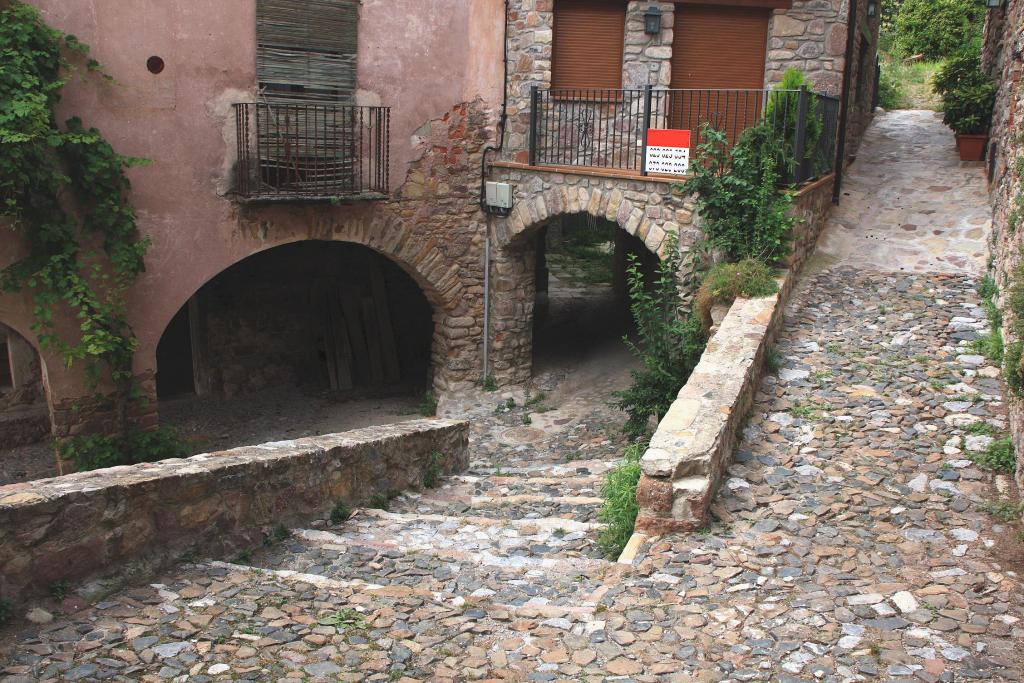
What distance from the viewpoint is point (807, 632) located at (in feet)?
13.1

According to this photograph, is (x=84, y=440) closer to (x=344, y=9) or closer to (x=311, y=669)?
(x=344, y=9)

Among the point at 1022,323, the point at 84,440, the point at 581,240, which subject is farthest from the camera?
the point at 581,240

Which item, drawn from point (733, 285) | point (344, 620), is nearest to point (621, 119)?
point (733, 285)

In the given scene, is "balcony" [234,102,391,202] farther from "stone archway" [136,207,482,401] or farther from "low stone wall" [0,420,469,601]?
"low stone wall" [0,420,469,601]

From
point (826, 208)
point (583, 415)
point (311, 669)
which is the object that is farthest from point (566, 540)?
point (826, 208)

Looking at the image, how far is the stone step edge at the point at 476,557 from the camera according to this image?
4.85 m

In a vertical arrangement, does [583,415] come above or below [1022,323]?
below

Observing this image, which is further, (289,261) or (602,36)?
(289,261)

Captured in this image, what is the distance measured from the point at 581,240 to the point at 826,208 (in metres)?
9.42

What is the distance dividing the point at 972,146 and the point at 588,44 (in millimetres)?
4779

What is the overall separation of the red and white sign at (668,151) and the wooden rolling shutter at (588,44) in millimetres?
1967

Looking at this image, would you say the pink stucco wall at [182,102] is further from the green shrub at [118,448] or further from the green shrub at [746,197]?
the green shrub at [746,197]

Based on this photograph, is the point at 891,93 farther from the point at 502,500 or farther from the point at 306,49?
the point at 502,500

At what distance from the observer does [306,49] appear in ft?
31.3
